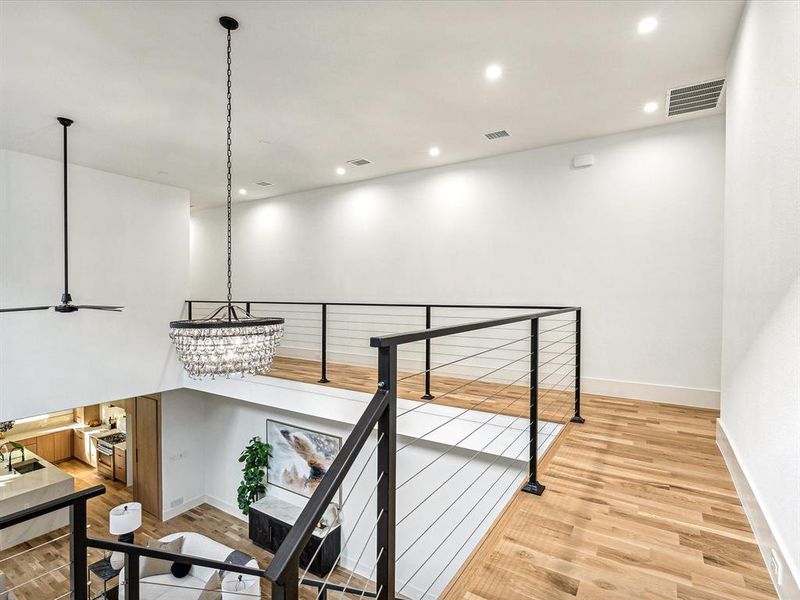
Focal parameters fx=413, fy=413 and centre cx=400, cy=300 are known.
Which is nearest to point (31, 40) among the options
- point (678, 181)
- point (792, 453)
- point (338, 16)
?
point (338, 16)

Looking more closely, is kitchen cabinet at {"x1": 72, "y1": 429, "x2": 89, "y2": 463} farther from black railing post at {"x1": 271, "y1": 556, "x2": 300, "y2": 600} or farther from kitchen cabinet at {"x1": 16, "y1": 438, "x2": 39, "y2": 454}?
black railing post at {"x1": 271, "y1": 556, "x2": 300, "y2": 600}

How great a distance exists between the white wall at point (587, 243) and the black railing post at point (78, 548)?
425 cm

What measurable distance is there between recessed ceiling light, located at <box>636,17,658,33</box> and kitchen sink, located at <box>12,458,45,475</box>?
33.0 ft

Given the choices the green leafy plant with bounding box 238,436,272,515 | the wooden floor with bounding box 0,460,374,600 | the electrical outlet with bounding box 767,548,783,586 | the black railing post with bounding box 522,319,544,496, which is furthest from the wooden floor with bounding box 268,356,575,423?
the wooden floor with bounding box 0,460,374,600

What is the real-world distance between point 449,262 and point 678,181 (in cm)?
256

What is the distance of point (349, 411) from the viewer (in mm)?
4535

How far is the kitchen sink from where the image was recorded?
277 inches

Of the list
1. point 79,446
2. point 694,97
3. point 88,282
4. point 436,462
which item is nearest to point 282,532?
point 436,462

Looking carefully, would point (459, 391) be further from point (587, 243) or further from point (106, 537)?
point (106, 537)

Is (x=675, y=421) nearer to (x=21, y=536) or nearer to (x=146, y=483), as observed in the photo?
(x=146, y=483)

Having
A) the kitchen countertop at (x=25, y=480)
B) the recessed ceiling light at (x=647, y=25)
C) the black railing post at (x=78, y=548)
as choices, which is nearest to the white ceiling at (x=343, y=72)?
the recessed ceiling light at (x=647, y=25)

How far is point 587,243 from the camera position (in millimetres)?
4516

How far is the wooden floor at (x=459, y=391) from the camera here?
377cm

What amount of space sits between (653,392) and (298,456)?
4.71 m
